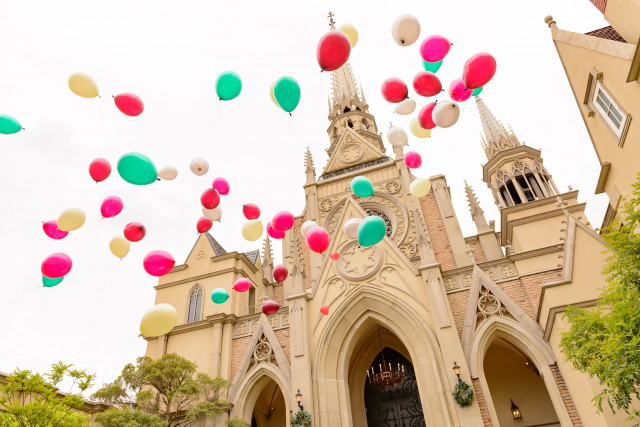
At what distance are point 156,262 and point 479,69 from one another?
9656mm

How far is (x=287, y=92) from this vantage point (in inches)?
373

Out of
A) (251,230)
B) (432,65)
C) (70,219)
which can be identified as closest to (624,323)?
(432,65)

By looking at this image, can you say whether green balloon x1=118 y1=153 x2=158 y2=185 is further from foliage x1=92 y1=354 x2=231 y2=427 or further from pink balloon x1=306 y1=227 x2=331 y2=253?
foliage x1=92 y1=354 x2=231 y2=427

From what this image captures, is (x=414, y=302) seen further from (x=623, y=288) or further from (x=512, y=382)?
(x=623, y=288)

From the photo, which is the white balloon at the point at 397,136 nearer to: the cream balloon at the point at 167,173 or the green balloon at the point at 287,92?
the green balloon at the point at 287,92

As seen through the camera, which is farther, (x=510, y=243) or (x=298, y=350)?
(x=510, y=243)

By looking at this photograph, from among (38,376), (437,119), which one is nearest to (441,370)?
(437,119)

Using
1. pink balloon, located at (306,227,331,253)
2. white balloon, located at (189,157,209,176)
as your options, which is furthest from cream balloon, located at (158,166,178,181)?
pink balloon, located at (306,227,331,253)

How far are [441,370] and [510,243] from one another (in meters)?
9.31

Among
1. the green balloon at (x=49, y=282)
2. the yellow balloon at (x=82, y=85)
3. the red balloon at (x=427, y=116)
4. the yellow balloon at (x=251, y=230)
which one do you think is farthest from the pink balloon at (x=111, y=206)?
the red balloon at (x=427, y=116)

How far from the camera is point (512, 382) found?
15.1 m

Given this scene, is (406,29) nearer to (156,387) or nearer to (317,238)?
(317,238)

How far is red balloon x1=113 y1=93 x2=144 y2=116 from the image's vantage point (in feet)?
29.9

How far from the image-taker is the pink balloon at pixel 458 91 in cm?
963
